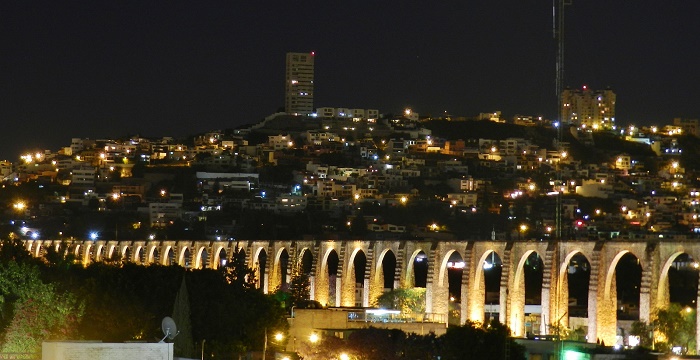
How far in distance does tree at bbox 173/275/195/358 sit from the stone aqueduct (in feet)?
46.0

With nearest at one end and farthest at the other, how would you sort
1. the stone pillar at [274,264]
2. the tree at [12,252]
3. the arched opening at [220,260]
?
the tree at [12,252] → the stone pillar at [274,264] → the arched opening at [220,260]

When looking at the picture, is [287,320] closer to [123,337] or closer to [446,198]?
[123,337]

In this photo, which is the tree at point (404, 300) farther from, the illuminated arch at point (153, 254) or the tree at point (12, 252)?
the illuminated arch at point (153, 254)

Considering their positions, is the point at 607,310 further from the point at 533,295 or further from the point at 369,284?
the point at 533,295

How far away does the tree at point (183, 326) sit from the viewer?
41.4 meters

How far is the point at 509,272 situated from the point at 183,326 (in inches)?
742

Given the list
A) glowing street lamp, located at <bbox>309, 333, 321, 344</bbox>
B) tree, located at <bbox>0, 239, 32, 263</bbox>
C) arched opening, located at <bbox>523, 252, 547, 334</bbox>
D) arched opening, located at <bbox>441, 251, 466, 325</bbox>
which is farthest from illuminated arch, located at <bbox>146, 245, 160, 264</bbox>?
glowing street lamp, located at <bbox>309, 333, 321, 344</bbox>

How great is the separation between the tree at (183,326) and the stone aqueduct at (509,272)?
1403 centimetres

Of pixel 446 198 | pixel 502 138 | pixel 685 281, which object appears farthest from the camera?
pixel 502 138

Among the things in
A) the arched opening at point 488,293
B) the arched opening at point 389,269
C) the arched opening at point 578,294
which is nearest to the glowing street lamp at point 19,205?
the arched opening at point 389,269

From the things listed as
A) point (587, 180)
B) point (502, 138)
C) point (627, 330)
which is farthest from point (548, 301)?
point (502, 138)

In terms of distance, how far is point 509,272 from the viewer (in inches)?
2255

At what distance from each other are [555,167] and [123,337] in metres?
126

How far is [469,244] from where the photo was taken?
6081 cm
